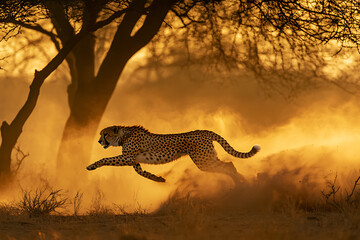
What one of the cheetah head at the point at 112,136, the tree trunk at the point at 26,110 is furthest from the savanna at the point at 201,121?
the cheetah head at the point at 112,136

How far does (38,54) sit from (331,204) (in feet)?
37.6

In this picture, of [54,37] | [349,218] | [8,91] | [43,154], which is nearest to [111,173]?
[54,37]

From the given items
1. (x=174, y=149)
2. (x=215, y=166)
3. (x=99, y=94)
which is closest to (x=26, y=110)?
(x=99, y=94)

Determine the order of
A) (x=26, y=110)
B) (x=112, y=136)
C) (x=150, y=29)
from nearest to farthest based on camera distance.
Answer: (x=112, y=136) < (x=26, y=110) < (x=150, y=29)

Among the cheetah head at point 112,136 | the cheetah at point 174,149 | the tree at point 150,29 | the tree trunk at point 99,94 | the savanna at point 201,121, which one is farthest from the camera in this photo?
the tree trunk at point 99,94

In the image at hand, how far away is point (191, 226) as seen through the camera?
825 centimetres

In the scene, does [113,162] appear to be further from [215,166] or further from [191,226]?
[191,226]

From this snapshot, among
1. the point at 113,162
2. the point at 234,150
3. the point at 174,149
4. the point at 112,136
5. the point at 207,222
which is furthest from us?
the point at 112,136

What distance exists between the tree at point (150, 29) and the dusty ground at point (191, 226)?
15.6 feet

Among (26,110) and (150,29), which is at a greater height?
(150,29)

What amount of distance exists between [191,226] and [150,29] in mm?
6862

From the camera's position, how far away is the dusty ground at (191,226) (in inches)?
312

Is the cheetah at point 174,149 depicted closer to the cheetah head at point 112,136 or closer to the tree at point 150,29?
the cheetah head at point 112,136

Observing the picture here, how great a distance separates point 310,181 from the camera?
1127 centimetres
